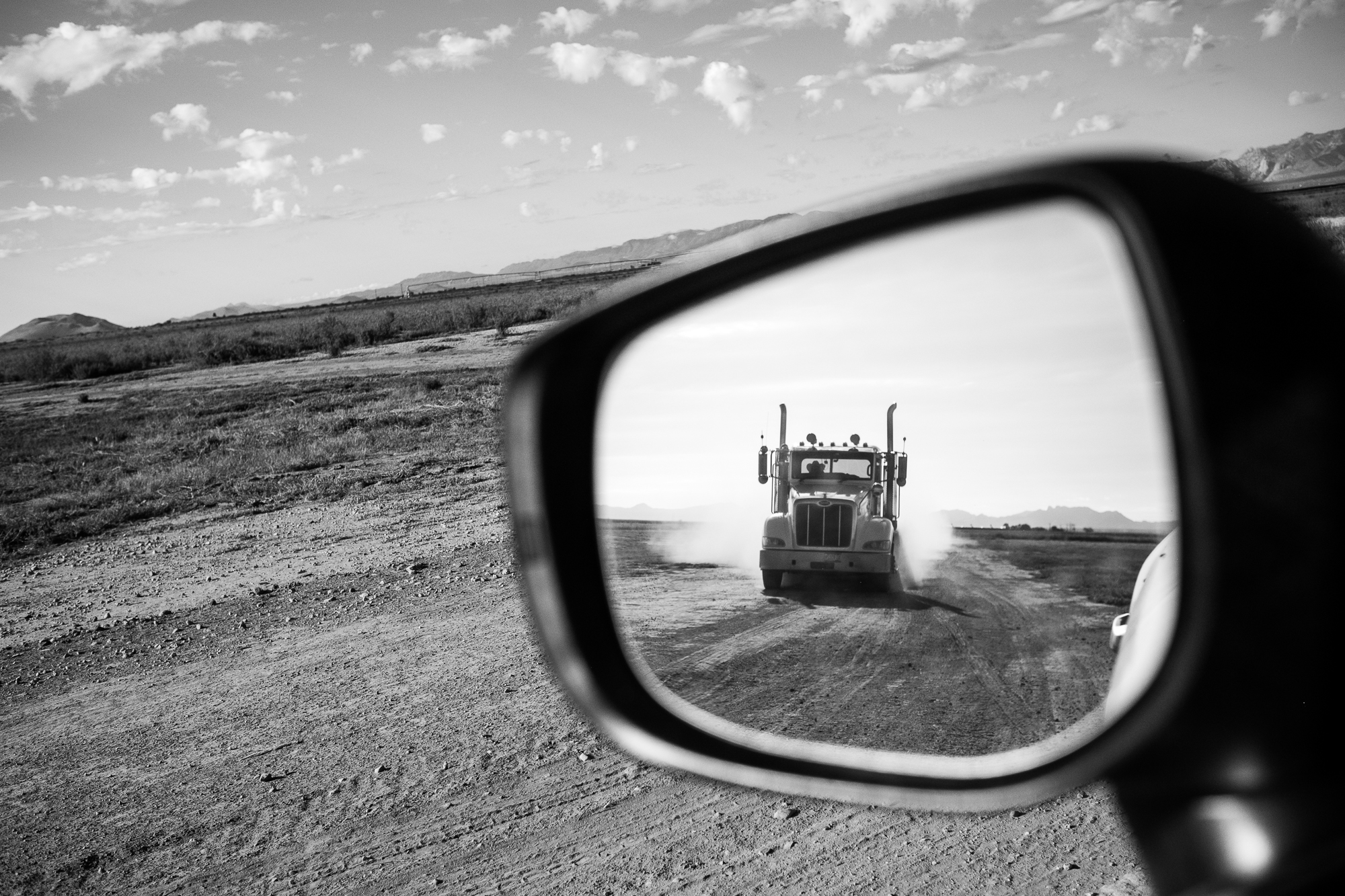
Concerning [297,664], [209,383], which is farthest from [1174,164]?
[209,383]

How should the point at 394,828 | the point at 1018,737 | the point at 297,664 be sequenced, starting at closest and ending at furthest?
the point at 1018,737, the point at 394,828, the point at 297,664

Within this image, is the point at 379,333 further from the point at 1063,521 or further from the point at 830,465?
the point at 1063,521

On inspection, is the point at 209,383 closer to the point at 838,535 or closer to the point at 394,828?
the point at 394,828

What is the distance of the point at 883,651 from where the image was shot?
170 centimetres

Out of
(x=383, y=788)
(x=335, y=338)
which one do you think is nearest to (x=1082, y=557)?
(x=383, y=788)

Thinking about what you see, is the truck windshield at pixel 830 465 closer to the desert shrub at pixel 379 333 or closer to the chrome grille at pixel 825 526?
the chrome grille at pixel 825 526

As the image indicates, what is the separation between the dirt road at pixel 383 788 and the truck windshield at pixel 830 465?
14.1 inches

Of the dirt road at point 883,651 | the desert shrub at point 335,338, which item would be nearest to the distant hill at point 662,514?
the dirt road at point 883,651

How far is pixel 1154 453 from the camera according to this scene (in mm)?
1091

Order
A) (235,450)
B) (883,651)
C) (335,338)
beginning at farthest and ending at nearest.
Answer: (335,338)
(235,450)
(883,651)

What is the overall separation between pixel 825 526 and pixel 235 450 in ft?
58.6

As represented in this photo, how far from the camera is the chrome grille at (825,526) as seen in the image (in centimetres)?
167

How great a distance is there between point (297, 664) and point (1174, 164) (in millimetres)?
5872

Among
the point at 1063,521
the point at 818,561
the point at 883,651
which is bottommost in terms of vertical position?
the point at 883,651
